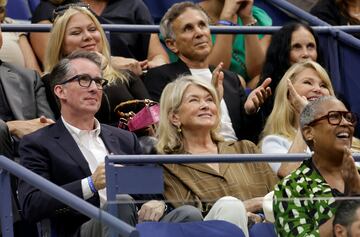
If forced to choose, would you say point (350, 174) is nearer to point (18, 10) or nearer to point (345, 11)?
point (345, 11)

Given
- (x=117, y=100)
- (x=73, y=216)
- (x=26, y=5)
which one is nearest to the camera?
(x=73, y=216)

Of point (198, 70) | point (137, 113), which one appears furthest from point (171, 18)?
point (137, 113)

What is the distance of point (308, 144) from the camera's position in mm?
8938

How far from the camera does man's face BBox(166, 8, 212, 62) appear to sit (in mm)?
10984

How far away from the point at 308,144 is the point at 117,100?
1899 millimetres

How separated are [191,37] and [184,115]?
1.37 meters

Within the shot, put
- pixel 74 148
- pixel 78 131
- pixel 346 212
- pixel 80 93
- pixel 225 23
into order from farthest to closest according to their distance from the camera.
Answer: pixel 225 23 → pixel 80 93 → pixel 78 131 → pixel 74 148 → pixel 346 212

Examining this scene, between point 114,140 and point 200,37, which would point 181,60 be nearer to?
point 200,37

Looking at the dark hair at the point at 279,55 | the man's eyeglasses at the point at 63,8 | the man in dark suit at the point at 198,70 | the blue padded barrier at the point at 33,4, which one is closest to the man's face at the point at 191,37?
the man in dark suit at the point at 198,70

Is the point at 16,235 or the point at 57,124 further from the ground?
the point at 57,124

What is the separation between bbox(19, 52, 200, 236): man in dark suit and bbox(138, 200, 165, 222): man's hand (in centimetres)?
25

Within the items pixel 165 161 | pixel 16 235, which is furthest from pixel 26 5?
pixel 165 161

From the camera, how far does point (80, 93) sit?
954 cm

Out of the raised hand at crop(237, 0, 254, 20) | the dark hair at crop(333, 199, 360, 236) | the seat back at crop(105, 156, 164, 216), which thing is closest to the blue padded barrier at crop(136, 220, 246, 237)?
the seat back at crop(105, 156, 164, 216)
